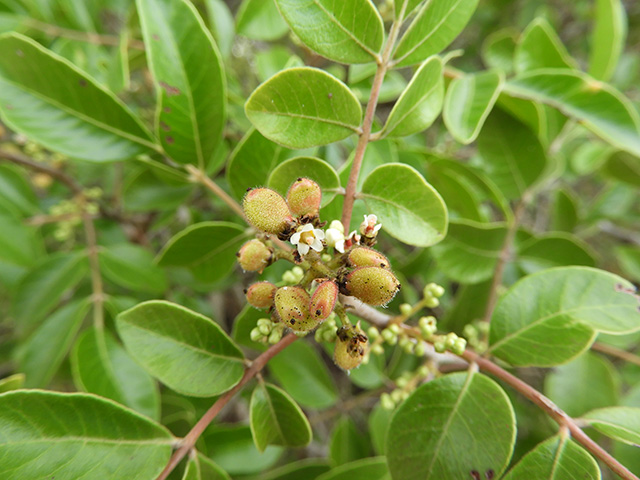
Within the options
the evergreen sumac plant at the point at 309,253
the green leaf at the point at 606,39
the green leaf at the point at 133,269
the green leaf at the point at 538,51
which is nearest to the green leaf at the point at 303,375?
the evergreen sumac plant at the point at 309,253

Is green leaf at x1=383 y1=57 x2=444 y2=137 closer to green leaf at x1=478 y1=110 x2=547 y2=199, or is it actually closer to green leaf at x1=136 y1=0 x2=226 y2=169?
green leaf at x1=136 y1=0 x2=226 y2=169

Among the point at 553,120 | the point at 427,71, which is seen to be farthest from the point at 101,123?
the point at 553,120

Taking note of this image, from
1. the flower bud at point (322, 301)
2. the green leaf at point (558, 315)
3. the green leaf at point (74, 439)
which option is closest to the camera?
the flower bud at point (322, 301)

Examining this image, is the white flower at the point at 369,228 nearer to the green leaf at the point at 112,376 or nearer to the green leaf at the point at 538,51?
the green leaf at the point at 112,376

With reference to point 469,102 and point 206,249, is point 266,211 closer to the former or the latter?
point 206,249

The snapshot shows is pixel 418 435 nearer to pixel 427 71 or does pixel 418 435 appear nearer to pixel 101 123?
pixel 427 71

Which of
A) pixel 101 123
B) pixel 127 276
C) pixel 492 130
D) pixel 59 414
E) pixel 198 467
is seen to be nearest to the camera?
pixel 59 414
